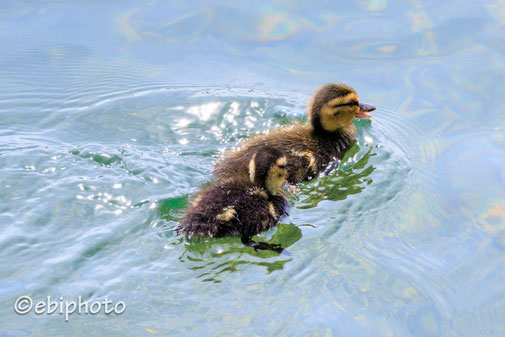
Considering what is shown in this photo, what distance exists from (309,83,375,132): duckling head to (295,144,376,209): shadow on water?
0.30 m

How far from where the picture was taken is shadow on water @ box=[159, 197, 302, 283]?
344 centimetres

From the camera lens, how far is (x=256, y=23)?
5871mm

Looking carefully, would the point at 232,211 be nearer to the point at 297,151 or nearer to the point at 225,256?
the point at 225,256

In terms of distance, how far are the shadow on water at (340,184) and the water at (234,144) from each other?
0.02 meters

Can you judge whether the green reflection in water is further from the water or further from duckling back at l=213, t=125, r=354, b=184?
duckling back at l=213, t=125, r=354, b=184

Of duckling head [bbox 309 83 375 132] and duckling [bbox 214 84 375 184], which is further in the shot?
duckling head [bbox 309 83 375 132]

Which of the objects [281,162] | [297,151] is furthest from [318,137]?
[281,162]

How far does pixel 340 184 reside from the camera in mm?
4484

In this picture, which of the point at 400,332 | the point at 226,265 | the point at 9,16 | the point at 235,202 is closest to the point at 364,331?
the point at 400,332

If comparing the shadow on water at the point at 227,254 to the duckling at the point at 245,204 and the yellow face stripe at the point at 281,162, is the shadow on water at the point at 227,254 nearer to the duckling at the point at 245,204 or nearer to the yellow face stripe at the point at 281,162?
the duckling at the point at 245,204

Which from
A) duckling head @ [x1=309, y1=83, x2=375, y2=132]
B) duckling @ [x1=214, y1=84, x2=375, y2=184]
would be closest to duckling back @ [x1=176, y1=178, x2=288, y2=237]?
duckling @ [x1=214, y1=84, x2=375, y2=184]

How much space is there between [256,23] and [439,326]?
3.57 metres

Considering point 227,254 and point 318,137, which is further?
point 318,137

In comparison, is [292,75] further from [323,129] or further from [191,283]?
[191,283]
